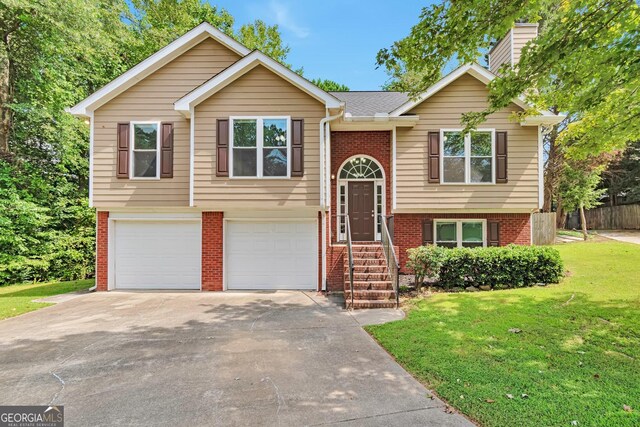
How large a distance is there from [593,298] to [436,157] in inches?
208

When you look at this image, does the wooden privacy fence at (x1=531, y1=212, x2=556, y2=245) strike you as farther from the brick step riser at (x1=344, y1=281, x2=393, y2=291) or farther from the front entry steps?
the brick step riser at (x1=344, y1=281, x2=393, y2=291)

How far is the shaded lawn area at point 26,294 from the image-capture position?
294 inches

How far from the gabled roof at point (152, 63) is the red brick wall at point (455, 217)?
7.36m

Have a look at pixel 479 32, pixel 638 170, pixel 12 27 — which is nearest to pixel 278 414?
pixel 479 32

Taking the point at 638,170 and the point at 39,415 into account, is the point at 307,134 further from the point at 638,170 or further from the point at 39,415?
the point at 638,170

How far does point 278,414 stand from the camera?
320 centimetres

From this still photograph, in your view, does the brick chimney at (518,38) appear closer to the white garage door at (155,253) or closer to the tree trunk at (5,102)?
the white garage door at (155,253)

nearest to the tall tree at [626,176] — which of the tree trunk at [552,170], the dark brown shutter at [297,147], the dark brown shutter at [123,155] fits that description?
the tree trunk at [552,170]

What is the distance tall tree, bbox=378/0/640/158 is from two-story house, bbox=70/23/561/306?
8.44ft

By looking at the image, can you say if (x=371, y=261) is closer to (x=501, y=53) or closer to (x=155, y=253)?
(x=155, y=253)

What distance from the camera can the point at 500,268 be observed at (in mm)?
8266

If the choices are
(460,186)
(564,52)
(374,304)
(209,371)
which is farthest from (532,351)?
(460,186)

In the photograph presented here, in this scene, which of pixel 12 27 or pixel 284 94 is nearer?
pixel 284 94

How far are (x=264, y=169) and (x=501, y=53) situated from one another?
10.2m
